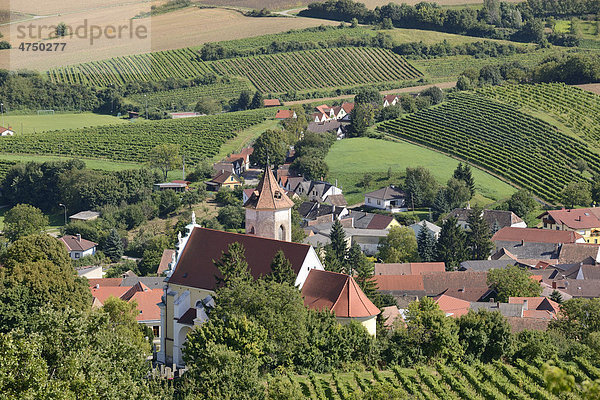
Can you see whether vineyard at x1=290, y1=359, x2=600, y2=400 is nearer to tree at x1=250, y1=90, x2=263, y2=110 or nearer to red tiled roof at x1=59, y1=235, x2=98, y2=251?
red tiled roof at x1=59, y1=235, x2=98, y2=251

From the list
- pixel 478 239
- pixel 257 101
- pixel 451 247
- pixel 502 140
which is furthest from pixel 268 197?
pixel 257 101

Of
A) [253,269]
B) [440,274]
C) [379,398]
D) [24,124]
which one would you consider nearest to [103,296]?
[253,269]

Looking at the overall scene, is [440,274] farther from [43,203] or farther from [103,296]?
[43,203]

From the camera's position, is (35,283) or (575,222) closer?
(35,283)

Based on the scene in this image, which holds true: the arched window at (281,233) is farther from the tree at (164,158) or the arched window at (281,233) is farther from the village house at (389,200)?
the tree at (164,158)

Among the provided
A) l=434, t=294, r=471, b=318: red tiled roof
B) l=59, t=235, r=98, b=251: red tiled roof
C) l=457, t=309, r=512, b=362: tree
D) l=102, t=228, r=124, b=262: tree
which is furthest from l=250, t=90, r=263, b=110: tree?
l=457, t=309, r=512, b=362: tree

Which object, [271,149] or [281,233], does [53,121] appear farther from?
[281,233]

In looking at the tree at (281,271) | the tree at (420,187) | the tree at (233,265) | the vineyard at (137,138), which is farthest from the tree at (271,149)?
the tree at (281,271)
